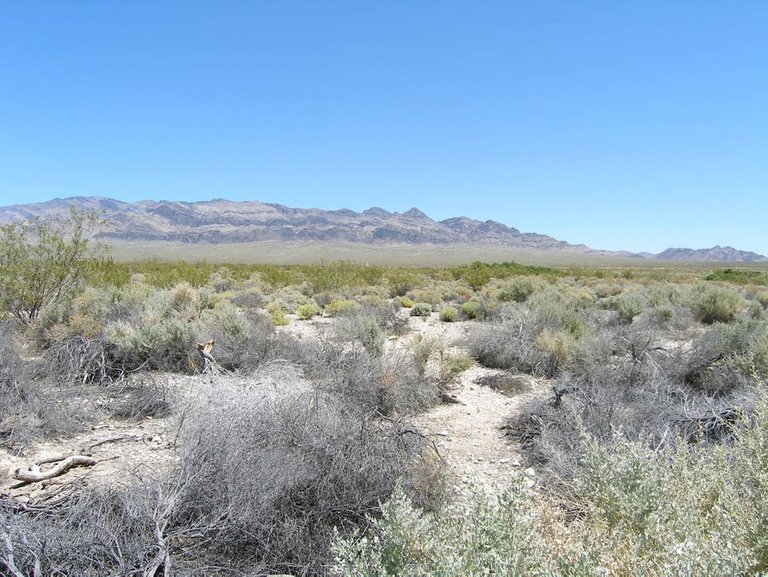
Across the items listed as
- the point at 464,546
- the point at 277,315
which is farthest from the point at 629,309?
the point at 464,546

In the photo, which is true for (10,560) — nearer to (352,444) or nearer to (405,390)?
(352,444)

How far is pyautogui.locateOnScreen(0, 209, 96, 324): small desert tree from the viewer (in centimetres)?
967

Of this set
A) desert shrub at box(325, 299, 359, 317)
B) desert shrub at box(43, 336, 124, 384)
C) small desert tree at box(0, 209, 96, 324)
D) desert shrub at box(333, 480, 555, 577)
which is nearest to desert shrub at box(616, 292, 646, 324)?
desert shrub at box(325, 299, 359, 317)

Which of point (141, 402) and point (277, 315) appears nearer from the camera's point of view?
point (141, 402)

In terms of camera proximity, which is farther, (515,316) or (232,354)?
(515,316)

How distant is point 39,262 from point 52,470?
8.00m

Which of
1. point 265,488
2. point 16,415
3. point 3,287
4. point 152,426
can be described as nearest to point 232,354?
point 152,426

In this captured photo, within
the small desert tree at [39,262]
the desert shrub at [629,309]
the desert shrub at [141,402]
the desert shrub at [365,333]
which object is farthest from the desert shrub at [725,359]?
the small desert tree at [39,262]

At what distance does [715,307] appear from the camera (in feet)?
44.1

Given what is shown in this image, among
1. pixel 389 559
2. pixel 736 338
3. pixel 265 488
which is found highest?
pixel 736 338

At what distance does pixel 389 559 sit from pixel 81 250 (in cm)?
1140

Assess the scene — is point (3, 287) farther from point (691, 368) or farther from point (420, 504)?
point (691, 368)

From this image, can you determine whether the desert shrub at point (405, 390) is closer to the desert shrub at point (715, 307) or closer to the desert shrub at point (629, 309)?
Result: the desert shrub at point (629, 309)

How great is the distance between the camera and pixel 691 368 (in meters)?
7.36
